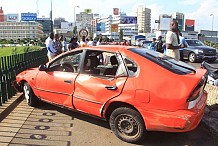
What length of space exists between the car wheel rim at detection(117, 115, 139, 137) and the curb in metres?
2.52

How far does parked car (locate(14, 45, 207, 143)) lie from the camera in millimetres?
3887

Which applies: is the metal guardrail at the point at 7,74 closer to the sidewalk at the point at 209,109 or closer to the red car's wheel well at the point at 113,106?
the sidewalk at the point at 209,109

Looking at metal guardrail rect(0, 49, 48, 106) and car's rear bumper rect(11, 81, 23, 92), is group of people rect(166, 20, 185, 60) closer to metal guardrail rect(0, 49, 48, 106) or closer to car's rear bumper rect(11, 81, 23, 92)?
car's rear bumper rect(11, 81, 23, 92)

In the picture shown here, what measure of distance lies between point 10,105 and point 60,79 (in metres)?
1.68

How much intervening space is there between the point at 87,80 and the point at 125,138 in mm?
1199

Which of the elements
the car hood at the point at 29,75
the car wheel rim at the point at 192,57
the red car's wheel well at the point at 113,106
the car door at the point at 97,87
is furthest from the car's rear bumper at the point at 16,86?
the car wheel rim at the point at 192,57

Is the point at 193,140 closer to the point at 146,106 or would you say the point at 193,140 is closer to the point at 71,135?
the point at 146,106

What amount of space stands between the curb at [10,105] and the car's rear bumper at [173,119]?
10.1ft

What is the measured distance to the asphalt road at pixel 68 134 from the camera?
4352mm

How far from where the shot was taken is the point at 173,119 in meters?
3.85

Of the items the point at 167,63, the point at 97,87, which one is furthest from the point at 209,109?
the point at 97,87

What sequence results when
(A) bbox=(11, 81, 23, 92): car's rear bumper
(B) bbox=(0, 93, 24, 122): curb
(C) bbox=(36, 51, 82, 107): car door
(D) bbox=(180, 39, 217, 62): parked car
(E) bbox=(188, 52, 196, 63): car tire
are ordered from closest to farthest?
1. (C) bbox=(36, 51, 82, 107): car door
2. (B) bbox=(0, 93, 24, 122): curb
3. (A) bbox=(11, 81, 23, 92): car's rear bumper
4. (D) bbox=(180, 39, 217, 62): parked car
5. (E) bbox=(188, 52, 196, 63): car tire

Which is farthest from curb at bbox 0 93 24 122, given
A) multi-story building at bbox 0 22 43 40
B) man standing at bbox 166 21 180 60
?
multi-story building at bbox 0 22 43 40

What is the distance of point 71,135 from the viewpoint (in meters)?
4.63
